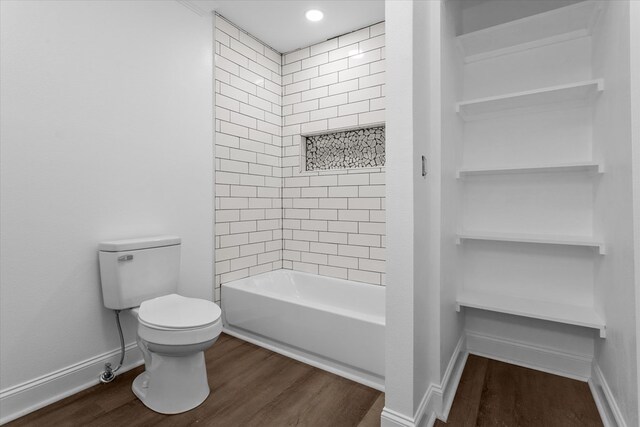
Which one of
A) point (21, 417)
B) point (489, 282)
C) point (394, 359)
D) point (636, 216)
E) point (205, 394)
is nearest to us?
point (636, 216)

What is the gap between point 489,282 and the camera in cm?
226

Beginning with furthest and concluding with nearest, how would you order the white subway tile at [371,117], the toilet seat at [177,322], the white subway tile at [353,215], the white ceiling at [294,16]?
the white subway tile at [353,215], the white subway tile at [371,117], the white ceiling at [294,16], the toilet seat at [177,322]

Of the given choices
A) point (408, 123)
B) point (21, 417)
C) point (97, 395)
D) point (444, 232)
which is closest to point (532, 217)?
point (444, 232)

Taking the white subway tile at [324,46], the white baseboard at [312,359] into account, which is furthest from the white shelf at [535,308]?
the white subway tile at [324,46]

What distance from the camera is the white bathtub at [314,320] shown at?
74.1 inches

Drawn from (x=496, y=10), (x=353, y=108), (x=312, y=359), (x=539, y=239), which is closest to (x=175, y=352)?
(x=312, y=359)

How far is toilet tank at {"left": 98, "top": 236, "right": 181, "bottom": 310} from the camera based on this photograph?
6.07 feet

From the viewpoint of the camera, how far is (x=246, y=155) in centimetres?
285

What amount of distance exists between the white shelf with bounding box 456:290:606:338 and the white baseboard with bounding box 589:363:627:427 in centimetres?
25

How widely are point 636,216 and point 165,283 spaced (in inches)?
94.7

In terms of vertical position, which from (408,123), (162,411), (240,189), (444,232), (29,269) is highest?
(408,123)

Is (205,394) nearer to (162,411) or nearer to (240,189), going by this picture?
(162,411)

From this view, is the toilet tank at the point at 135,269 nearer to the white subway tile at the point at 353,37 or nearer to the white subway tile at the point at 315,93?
the white subway tile at the point at 315,93

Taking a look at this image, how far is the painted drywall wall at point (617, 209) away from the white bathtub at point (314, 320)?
40.9 inches
